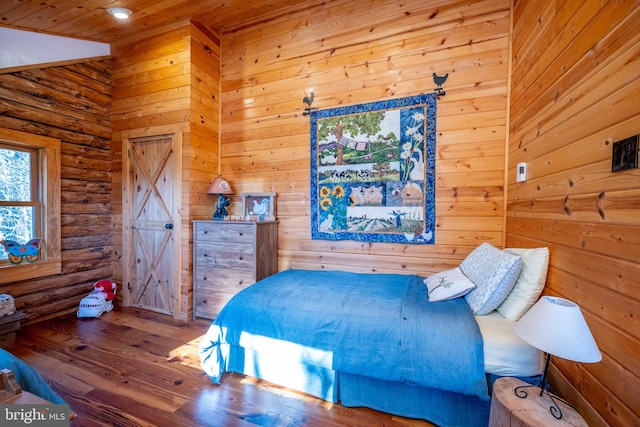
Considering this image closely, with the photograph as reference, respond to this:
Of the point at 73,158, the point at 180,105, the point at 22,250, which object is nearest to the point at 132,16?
the point at 180,105

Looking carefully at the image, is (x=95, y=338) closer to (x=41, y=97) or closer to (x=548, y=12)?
(x=41, y=97)

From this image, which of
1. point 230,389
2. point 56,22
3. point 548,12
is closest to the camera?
point 548,12

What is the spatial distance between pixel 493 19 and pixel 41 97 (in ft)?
14.6

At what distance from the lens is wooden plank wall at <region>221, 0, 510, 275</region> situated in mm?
2334

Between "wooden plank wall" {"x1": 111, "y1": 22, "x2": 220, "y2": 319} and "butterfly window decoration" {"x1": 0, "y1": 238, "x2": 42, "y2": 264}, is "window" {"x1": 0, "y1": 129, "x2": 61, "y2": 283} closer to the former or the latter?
"butterfly window decoration" {"x1": 0, "y1": 238, "x2": 42, "y2": 264}

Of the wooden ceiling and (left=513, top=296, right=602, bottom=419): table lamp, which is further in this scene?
the wooden ceiling

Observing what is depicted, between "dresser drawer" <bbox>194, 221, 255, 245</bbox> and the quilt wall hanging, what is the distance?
69 cm

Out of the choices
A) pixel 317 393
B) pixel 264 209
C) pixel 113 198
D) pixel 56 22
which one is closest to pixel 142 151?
pixel 113 198

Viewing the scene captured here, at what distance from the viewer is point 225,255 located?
2.70m

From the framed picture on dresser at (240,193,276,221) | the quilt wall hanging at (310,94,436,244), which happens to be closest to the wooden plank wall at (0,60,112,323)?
the framed picture on dresser at (240,193,276,221)

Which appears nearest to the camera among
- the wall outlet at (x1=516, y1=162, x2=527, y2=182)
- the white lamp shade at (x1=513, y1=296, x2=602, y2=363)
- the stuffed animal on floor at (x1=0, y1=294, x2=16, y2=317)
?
the white lamp shade at (x1=513, y1=296, x2=602, y2=363)

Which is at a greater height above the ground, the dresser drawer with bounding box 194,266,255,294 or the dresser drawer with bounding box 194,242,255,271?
the dresser drawer with bounding box 194,242,255,271

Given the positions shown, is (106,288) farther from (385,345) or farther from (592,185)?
(592,185)

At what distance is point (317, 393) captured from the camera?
1.70 meters
